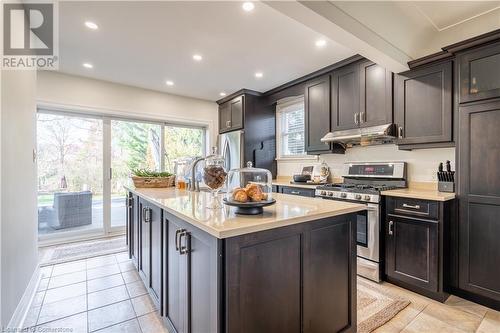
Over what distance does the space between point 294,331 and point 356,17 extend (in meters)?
2.28

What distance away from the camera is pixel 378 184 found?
299 cm

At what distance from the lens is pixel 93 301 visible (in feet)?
7.00

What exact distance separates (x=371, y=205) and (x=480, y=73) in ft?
4.82

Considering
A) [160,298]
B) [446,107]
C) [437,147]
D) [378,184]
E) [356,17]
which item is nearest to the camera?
[160,298]

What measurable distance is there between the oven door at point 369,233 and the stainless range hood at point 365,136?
0.84m

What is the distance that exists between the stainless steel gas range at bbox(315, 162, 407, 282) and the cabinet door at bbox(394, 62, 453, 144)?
47 centimetres

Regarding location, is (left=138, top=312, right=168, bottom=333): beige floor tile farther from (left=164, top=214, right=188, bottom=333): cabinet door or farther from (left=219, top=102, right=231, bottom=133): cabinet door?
(left=219, top=102, right=231, bottom=133): cabinet door

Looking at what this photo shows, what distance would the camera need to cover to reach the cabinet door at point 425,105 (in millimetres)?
2311

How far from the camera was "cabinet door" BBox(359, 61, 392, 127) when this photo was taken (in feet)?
9.00

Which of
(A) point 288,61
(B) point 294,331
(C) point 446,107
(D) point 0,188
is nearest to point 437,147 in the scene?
(C) point 446,107

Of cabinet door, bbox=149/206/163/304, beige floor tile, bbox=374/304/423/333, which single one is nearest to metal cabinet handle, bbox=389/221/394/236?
beige floor tile, bbox=374/304/423/333

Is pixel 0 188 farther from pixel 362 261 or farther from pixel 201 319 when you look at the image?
pixel 362 261

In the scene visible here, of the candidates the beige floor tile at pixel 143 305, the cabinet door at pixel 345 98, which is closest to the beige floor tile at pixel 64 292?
the beige floor tile at pixel 143 305

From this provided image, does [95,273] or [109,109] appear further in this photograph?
[109,109]
